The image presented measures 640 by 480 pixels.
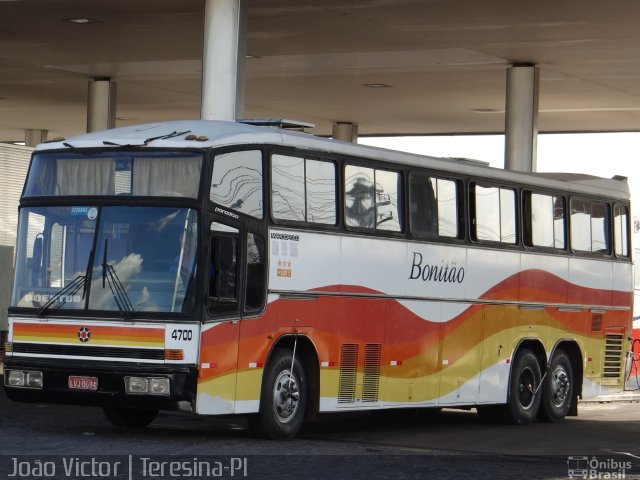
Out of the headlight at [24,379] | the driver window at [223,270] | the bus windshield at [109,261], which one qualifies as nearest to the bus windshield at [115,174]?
the bus windshield at [109,261]

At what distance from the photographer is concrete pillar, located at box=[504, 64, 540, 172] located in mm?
27281

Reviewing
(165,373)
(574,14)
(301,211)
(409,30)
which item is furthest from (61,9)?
(165,373)

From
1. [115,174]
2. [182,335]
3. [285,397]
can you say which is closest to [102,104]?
[115,174]

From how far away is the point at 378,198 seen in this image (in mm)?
16844

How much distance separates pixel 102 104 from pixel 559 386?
47.1 ft

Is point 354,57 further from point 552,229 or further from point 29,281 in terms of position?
point 29,281

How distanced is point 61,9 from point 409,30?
19.0ft

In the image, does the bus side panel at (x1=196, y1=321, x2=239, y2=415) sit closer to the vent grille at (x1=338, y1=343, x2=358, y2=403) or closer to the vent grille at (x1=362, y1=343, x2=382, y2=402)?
the vent grille at (x1=338, y1=343, x2=358, y2=403)

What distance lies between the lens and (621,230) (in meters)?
22.3

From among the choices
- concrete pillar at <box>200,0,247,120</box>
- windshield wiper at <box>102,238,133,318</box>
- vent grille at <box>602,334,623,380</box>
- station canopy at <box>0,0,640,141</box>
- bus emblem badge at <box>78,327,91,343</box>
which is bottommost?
vent grille at <box>602,334,623,380</box>

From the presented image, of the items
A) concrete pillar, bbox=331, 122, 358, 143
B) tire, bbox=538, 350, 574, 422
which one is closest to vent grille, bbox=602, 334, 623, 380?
tire, bbox=538, 350, 574, 422

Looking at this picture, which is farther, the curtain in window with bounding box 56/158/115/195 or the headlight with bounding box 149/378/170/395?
the curtain in window with bounding box 56/158/115/195

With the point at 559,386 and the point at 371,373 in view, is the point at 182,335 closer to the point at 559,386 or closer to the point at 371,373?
the point at 371,373

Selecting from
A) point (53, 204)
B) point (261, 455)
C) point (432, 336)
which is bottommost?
point (261, 455)
